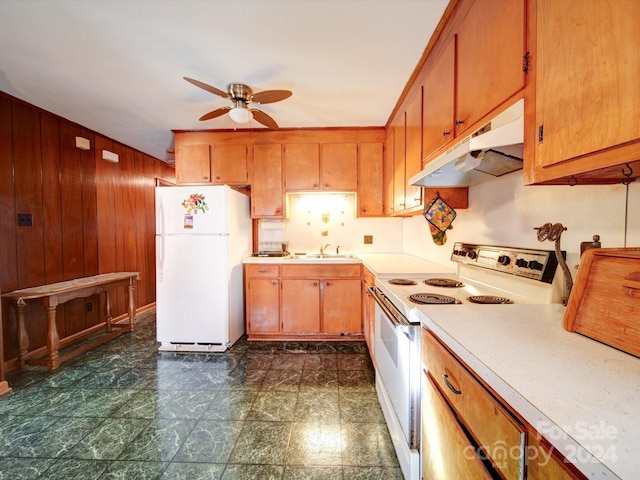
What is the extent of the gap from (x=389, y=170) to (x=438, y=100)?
123 cm

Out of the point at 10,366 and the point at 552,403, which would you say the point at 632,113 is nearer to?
Result: the point at 552,403

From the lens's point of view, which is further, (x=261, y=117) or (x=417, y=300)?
(x=261, y=117)

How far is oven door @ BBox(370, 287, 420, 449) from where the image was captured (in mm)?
1144

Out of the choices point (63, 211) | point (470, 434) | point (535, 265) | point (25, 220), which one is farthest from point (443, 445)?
point (63, 211)

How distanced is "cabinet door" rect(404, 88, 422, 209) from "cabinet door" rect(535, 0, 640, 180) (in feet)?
3.68

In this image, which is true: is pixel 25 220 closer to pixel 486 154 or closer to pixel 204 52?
pixel 204 52

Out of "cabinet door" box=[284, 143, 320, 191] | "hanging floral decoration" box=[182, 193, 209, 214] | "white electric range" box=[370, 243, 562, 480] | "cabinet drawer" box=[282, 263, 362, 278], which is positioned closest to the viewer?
"white electric range" box=[370, 243, 562, 480]

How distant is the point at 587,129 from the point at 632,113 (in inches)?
3.6

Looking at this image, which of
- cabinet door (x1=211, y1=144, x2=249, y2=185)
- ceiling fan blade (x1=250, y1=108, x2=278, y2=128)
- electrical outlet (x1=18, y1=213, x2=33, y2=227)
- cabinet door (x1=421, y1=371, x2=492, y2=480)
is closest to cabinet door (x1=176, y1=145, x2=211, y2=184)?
cabinet door (x1=211, y1=144, x2=249, y2=185)

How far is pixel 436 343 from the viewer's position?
92cm

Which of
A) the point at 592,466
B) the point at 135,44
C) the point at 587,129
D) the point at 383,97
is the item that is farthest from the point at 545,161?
the point at 135,44

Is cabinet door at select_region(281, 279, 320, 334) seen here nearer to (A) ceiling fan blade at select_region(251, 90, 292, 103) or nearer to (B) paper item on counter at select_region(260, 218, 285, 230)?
(B) paper item on counter at select_region(260, 218, 285, 230)

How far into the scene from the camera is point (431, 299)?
124cm

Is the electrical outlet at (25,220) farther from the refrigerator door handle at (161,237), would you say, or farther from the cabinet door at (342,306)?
the cabinet door at (342,306)
